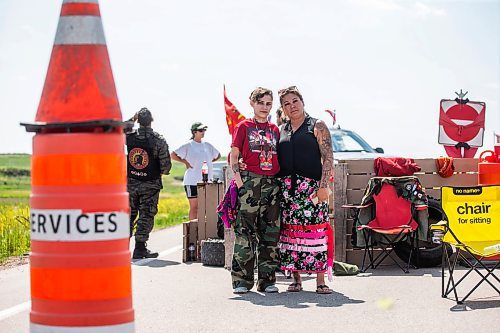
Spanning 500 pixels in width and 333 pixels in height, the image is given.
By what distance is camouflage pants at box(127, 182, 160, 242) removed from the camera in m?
15.0

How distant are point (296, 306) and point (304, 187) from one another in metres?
1.52

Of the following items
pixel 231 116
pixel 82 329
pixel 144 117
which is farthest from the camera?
pixel 144 117

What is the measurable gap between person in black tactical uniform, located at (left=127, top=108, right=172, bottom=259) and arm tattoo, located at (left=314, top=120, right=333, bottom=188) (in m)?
4.57

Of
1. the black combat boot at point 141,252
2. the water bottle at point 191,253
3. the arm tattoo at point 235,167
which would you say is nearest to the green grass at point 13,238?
the black combat boot at point 141,252

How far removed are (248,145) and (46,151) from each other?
19.3ft

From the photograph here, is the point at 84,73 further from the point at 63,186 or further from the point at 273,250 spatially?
the point at 273,250

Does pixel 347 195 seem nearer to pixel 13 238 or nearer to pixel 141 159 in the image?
pixel 141 159

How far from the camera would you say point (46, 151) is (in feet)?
16.1

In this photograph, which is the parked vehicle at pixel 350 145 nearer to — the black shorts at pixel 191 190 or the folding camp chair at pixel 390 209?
the black shorts at pixel 191 190

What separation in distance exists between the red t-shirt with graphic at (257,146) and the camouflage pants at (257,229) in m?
0.11

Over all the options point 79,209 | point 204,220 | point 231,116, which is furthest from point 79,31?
point 204,220

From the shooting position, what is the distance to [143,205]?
15188 millimetres

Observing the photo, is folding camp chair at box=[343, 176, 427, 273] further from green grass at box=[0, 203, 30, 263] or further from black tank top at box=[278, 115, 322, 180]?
green grass at box=[0, 203, 30, 263]

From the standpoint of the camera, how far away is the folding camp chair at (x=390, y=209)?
12648 mm
